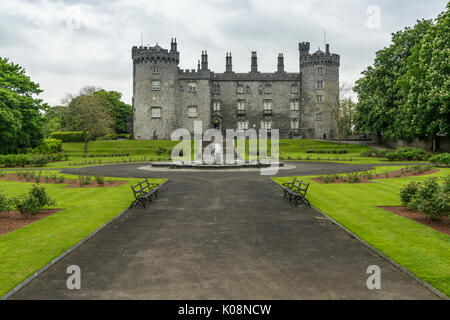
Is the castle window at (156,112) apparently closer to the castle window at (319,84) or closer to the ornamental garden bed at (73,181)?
the castle window at (319,84)

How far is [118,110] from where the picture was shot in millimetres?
90750

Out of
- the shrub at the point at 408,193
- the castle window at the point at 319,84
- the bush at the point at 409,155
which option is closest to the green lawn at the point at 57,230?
the shrub at the point at 408,193

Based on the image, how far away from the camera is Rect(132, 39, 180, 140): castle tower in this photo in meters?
68.8

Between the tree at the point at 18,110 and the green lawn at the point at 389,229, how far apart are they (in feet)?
120

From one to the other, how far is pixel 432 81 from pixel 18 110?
47284mm

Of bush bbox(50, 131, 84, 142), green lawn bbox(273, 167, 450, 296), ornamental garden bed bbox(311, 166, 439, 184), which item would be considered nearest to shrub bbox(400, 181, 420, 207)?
green lawn bbox(273, 167, 450, 296)

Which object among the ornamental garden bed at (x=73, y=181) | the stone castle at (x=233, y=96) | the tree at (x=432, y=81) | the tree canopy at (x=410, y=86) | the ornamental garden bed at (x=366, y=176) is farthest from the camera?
the stone castle at (x=233, y=96)

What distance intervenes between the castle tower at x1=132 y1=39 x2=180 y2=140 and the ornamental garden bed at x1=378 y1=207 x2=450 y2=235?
59449 millimetres

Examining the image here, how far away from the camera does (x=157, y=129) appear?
2753 inches

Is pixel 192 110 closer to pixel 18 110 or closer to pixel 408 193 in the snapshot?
pixel 18 110

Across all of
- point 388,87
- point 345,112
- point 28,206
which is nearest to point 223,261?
point 28,206

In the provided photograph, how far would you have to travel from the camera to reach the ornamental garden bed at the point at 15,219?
11.8m
